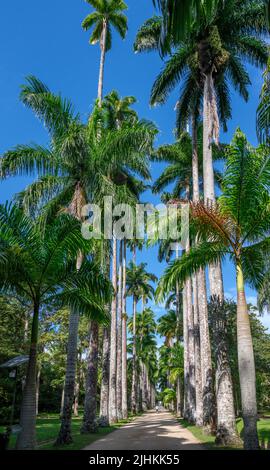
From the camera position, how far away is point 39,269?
390 inches

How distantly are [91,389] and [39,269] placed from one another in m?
9.51

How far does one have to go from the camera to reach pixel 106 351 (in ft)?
76.1

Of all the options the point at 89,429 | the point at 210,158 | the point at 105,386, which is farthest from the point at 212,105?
the point at 105,386

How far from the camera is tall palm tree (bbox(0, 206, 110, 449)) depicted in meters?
9.40

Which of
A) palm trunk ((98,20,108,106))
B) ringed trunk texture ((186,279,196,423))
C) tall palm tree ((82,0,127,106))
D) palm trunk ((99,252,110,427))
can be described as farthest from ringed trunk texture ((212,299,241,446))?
tall palm tree ((82,0,127,106))

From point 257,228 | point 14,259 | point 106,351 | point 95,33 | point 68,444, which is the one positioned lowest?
point 68,444

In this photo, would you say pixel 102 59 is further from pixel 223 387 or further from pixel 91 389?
pixel 223 387

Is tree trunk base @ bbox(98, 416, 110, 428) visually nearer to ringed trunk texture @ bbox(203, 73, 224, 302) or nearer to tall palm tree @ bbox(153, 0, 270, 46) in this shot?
ringed trunk texture @ bbox(203, 73, 224, 302)

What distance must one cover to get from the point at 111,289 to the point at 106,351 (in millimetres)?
12951

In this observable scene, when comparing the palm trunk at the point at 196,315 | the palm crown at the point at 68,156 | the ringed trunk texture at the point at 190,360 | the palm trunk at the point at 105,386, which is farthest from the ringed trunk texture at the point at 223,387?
the ringed trunk texture at the point at 190,360

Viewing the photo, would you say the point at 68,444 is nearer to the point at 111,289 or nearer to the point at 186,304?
the point at 111,289

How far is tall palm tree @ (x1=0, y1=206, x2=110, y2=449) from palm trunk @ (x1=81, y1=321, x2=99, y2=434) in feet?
22.7

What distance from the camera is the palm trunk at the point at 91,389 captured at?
16.9 meters
